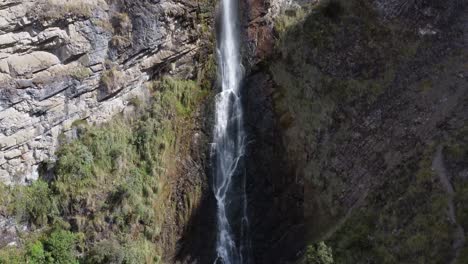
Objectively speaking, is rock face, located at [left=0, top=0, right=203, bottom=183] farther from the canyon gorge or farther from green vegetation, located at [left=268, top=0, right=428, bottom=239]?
green vegetation, located at [left=268, top=0, right=428, bottom=239]

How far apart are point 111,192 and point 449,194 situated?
44.9 ft

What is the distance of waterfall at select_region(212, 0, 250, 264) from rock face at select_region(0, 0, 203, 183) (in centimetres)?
176

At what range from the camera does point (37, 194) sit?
2195cm

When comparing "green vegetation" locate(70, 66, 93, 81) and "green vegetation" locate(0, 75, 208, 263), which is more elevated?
"green vegetation" locate(70, 66, 93, 81)

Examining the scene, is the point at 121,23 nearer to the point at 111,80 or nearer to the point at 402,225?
the point at 111,80

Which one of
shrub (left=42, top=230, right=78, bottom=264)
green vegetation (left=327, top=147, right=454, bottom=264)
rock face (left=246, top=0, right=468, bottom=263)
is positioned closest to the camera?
shrub (left=42, top=230, right=78, bottom=264)

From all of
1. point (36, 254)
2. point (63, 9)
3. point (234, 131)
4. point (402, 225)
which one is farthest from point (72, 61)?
point (402, 225)

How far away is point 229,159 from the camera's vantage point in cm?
2588

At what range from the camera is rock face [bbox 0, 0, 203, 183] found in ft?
67.3

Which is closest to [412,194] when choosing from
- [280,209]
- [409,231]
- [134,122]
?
[409,231]

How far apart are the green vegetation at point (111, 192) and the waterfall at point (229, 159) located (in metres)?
1.75

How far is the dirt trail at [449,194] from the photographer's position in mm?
22281

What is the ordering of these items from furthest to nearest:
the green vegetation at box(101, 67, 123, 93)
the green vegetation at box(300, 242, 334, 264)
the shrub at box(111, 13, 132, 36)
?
the shrub at box(111, 13, 132, 36), the green vegetation at box(101, 67, 123, 93), the green vegetation at box(300, 242, 334, 264)

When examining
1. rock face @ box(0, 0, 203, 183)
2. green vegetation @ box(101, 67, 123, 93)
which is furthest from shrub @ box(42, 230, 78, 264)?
green vegetation @ box(101, 67, 123, 93)
